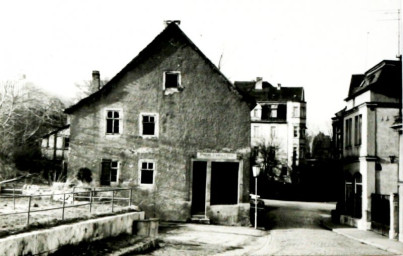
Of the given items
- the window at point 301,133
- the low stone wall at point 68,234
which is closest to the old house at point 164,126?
the low stone wall at point 68,234

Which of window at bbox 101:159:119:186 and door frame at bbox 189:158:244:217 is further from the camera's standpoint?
window at bbox 101:159:119:186

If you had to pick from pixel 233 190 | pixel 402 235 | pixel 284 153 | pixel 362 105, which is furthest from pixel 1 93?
pixel 284 153

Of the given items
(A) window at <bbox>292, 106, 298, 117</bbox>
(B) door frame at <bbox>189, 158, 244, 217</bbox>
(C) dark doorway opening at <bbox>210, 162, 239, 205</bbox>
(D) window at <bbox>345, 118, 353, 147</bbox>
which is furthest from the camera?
(A) window at <bbox>292, 106, 298, 117</bbox>

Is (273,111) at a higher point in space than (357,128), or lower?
higher

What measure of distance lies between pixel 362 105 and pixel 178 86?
30.6ft

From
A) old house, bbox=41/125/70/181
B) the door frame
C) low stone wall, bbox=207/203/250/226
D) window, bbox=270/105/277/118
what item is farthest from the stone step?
window, bbox=270/105/277/118

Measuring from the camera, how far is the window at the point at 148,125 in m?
23.9

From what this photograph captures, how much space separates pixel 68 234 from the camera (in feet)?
39.5

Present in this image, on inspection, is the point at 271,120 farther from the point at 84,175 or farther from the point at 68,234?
the point at 68,234

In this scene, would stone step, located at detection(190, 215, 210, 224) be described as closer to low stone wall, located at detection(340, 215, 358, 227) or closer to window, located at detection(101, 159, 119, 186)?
window, located at detection(101, 159, 119, 186)

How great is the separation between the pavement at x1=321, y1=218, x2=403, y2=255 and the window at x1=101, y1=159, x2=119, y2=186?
11317mm

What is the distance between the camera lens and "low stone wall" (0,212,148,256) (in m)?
9.93

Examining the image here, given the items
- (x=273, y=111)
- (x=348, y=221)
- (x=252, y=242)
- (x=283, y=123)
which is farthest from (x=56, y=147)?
(x=252, y=242)

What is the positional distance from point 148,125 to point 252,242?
8.71m
